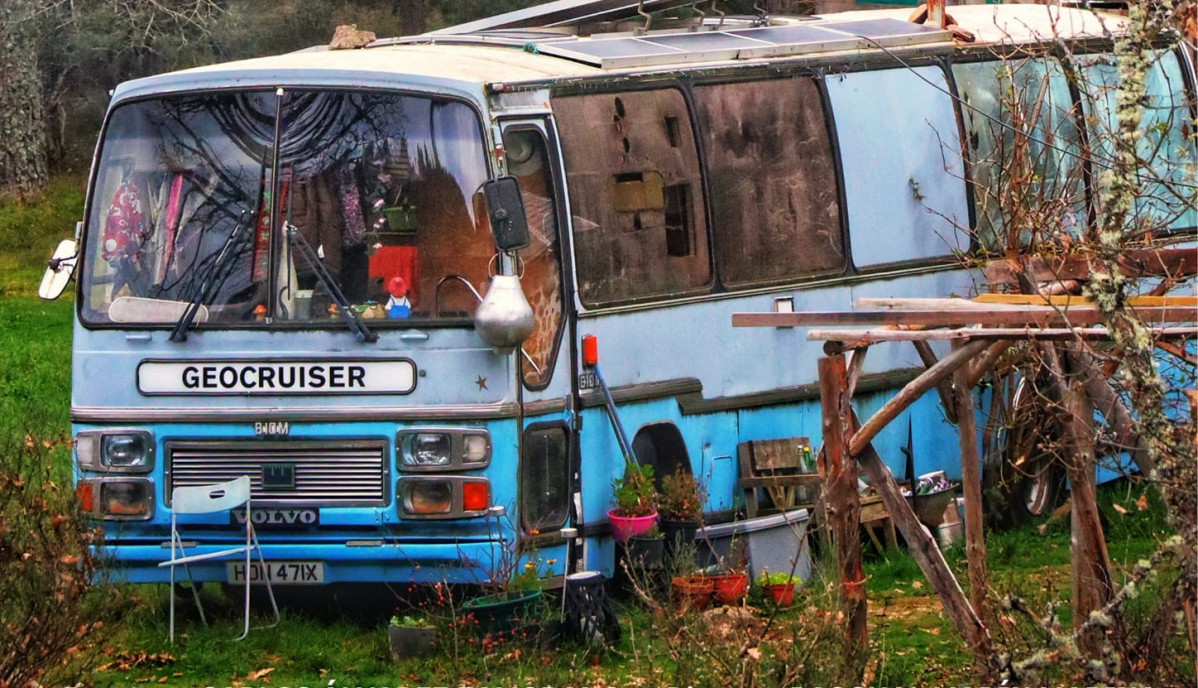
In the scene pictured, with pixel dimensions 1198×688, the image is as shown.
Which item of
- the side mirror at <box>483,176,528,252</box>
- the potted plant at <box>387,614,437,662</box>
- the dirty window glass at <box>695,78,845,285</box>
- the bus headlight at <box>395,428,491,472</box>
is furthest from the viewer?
the dirty window glass at <box>695,78,845,285</box>

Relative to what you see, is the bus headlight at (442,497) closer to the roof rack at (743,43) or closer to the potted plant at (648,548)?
the potted plant at (648,548)

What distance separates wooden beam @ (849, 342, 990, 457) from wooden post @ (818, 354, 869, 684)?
95 mm

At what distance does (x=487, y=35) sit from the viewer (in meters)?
11.9

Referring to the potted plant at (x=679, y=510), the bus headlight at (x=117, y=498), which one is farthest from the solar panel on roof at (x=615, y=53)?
the bus headlight at (x=117, y=498)

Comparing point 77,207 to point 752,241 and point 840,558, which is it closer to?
point 752,241

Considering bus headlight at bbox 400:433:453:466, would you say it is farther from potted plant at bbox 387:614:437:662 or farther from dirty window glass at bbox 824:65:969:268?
dirty window glass at bbox 824:65:969:268

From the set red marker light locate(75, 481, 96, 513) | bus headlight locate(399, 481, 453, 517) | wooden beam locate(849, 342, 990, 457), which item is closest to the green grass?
red marker light locate(75, 481, 96, 513)

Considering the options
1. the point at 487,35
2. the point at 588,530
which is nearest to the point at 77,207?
the point at 487,35

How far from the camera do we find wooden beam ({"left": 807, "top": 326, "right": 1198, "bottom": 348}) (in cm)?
666

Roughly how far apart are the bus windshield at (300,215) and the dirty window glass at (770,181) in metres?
1.98

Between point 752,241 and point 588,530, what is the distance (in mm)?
2106

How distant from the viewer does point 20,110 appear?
102 feet

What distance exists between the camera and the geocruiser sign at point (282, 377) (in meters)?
9.53

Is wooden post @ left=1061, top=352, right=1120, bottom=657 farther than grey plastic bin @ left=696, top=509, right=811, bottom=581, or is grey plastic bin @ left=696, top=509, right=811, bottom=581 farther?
grey plastic bin @ left=696, top=509, right=811, bottom=581
